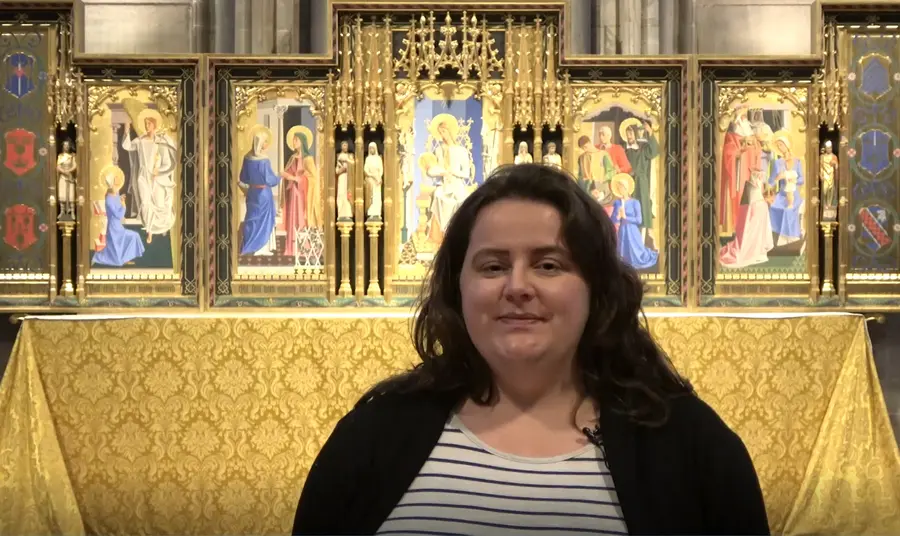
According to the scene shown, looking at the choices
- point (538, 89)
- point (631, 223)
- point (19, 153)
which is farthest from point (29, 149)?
point (631, 223)

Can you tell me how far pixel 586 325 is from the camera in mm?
1960

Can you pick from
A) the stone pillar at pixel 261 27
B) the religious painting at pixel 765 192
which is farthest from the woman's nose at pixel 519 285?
the stone pillar at pixel 261 27

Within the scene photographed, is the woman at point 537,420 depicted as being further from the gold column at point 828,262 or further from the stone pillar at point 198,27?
the stone pillar at point 198,27

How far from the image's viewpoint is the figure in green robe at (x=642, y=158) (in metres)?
6.08

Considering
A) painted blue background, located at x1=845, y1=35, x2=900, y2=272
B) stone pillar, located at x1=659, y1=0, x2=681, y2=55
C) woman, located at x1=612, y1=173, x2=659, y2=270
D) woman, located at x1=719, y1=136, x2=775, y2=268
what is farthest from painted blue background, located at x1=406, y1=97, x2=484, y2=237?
stone pillar, located at x1=659, y1=0, x2=681, y2=55

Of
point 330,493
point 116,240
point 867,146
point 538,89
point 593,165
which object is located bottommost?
point 330,493

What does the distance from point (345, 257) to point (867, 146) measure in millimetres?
3309

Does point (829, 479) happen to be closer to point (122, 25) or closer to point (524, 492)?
point (524, 492)

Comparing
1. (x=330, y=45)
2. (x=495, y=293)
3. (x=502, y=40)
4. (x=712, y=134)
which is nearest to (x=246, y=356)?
(x=330, y=45)

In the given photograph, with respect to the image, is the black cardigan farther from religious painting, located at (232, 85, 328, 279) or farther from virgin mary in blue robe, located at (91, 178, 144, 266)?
virgin mary in blue robe, located at (91, 178, 144, 266)

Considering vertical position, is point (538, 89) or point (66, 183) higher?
point (538, 89)

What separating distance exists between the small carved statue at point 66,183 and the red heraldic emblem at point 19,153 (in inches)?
7.0

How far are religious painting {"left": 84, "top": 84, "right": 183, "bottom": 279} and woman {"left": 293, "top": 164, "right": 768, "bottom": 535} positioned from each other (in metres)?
4.40

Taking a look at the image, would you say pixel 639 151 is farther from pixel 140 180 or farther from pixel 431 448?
pixel 431 448
